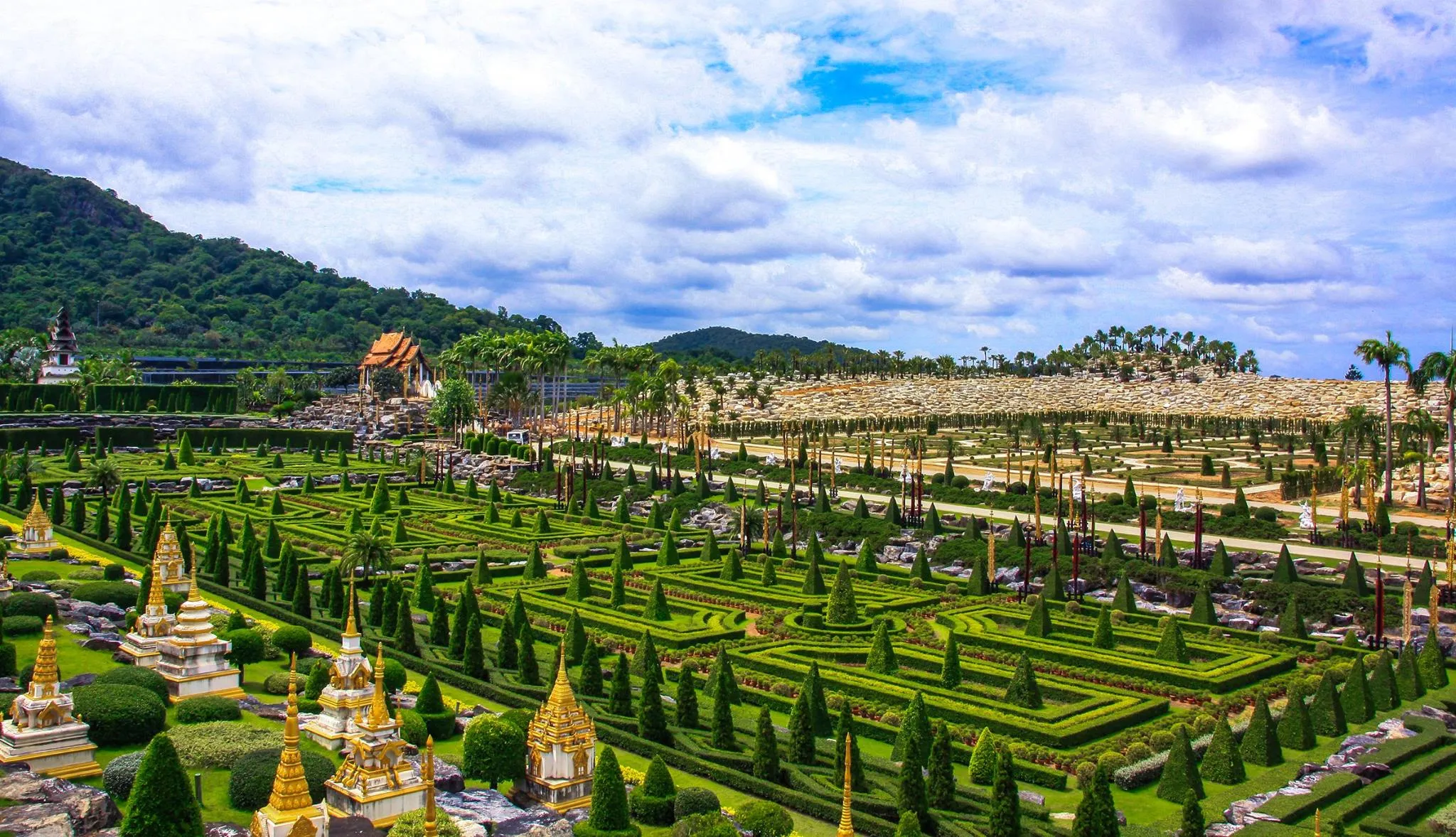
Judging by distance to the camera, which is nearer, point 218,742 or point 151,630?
point 218,742

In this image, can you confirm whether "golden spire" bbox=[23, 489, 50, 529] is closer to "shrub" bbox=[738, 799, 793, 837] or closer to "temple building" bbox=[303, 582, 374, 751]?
"temple building" bbox=[303, 582, 374, 751]

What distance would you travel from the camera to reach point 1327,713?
96.4ft

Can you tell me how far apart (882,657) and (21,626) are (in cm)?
2501

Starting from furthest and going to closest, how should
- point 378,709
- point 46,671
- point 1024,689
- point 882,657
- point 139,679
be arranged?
1. point 882,657
2. point 1024,689
3. point 139,679
4. point 46,671
5. point 378,709

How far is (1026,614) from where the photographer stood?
139ft

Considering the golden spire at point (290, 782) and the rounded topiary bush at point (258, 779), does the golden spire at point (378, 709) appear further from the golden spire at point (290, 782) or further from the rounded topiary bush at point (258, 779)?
the golden spire at point (290, 782)

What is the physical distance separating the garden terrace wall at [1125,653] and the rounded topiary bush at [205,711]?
776 inches

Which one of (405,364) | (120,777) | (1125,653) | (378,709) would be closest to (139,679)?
(120,777)

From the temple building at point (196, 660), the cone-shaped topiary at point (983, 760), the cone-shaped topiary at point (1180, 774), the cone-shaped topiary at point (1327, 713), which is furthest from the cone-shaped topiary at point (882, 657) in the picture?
the temple building at point (196, 660)

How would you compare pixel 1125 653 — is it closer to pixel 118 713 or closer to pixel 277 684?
pixel 277 684

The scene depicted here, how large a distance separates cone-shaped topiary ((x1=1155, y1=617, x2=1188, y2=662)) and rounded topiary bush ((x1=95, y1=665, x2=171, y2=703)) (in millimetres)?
27744

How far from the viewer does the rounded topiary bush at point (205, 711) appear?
91.5ft

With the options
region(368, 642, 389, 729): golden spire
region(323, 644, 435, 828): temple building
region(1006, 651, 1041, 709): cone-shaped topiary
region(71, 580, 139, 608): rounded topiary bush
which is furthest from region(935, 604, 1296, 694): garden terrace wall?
region(71, 580, 139, 608): rounded topiary bush

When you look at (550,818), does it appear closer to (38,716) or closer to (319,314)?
(38,716)
